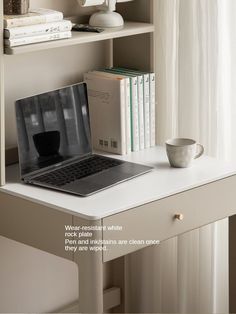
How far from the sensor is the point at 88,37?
2.77m

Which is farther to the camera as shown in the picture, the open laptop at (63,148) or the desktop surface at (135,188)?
the open laptop at (63,148)

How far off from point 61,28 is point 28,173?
445 millimetres

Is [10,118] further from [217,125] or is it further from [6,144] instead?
[217,125]

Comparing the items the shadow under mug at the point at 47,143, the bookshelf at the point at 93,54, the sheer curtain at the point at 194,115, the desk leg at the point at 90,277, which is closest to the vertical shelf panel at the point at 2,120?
the bookshelf at the point at 93,54

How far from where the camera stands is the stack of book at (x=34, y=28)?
8.47ft

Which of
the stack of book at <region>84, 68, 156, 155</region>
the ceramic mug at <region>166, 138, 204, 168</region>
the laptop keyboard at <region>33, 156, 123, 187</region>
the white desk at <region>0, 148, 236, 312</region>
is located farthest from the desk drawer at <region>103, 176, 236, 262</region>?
the stack of book at <region>84, 68, 156, 155</region>

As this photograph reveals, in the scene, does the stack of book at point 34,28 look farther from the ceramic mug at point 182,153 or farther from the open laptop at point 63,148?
the ceramic mug at point 182,153

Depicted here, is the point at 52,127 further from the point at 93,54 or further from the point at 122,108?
the point at 93,54

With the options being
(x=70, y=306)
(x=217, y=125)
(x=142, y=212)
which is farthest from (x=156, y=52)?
(x=70, y=306)

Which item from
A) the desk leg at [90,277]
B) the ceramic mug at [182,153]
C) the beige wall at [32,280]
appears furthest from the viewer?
the beige wall at [32,280]

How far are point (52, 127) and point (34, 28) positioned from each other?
13.4 inches

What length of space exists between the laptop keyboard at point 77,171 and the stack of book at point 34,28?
16.0 inches

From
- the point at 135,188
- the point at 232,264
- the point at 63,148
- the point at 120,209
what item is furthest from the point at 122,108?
the point at 232,264

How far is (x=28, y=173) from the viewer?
2.75 m
